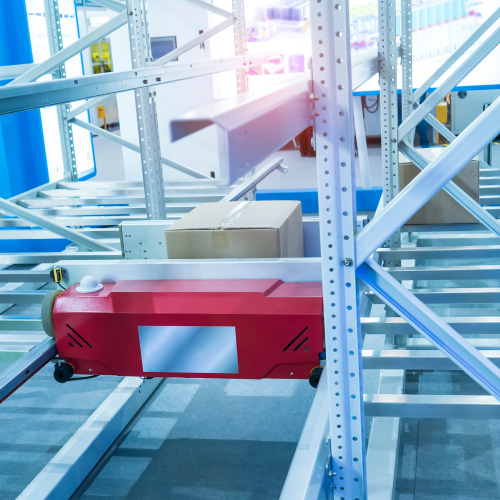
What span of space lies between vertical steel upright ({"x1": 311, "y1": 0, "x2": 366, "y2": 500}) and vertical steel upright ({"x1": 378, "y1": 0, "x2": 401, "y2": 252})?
197 centimetres

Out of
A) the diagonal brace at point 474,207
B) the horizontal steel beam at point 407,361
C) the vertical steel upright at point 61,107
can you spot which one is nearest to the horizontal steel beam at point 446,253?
the diagonal brace at point 474,207

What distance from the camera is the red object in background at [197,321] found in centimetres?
204

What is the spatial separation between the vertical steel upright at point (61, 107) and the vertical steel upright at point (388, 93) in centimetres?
264

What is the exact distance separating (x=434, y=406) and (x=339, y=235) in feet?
2.88

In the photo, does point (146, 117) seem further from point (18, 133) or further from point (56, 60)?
point (18, 133)

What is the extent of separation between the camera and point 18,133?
5277 mm

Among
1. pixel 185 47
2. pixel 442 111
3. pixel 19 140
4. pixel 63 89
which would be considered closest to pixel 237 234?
pixel 63 89

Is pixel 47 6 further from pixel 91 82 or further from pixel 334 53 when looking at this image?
pixel 334 53

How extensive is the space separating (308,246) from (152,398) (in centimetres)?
129

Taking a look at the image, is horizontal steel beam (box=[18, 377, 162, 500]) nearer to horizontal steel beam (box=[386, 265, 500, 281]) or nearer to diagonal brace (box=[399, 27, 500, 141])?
horizontal steel beam (box=[386, 265, 500, 281])

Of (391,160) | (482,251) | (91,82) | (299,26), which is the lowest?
(482,251)

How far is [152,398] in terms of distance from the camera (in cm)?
352

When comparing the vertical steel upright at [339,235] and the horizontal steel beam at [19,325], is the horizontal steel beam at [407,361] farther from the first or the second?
the horizontal steel beam at [19,325]

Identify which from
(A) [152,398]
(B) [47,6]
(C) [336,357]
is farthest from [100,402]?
(B) [47,6]
